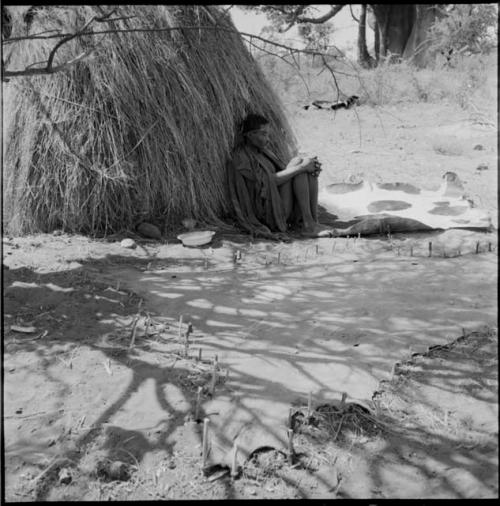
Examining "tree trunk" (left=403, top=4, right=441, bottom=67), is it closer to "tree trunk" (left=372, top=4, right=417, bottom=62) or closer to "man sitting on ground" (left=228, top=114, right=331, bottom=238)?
"tree trunk" (left=372, top=4, right=417, bottom=62)

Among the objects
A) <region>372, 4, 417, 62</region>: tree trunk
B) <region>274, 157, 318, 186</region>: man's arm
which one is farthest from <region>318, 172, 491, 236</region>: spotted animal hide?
<region>372, 4, 417, 62</region>: tree trunk

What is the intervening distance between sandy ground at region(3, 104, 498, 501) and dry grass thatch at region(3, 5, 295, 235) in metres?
0.70

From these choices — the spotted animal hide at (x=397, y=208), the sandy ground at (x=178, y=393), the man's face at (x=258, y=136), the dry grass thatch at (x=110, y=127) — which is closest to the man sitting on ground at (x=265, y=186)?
the man's face at (x=258, y=136)

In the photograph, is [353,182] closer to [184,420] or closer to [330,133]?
[330,133]

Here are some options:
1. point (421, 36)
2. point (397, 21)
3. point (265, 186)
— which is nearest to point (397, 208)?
point (265, 186)

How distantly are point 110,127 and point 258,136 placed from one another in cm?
133

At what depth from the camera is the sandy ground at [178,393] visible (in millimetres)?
2252

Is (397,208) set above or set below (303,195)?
below

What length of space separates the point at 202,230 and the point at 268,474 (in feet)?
12.1

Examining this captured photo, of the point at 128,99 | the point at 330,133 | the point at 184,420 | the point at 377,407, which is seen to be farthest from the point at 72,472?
the point at 330,133

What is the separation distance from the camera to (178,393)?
280 cm

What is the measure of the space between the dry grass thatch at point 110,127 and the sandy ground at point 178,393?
27.4 inches

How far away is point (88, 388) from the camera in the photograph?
9.41 ft

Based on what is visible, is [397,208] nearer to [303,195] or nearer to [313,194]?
[313,194]
